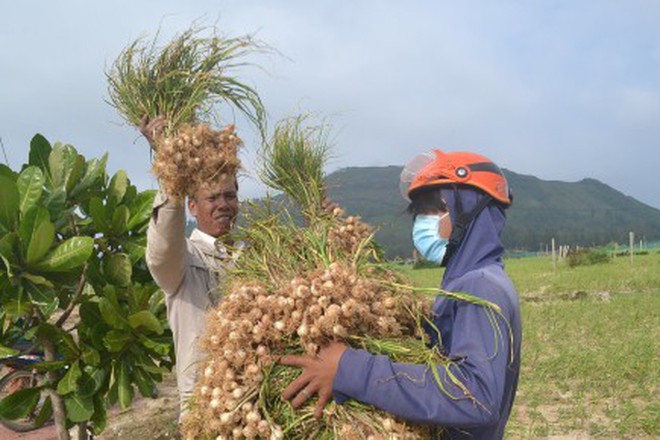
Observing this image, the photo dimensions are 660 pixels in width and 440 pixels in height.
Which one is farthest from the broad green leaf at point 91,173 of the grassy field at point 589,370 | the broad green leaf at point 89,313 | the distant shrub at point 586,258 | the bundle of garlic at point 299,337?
the distant shrub at point 586,258

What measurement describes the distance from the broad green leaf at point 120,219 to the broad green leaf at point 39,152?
582 mm

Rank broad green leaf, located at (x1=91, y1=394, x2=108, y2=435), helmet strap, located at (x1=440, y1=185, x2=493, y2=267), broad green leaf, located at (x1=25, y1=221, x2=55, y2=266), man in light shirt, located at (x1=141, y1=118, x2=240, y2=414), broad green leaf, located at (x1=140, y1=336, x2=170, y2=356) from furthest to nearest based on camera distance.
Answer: broad green leaf, located at (x1=91, y1=394, x2=108, y2=435) → broad green leaf, located at (x1=140, y1=336, x2=170, y2=356) → broad green leaf, located at (x1=25, y1=221, x2=55, y2=266) → man in light shirt, located at (x1=141, y1=118, x2=240, y2=414) → helmet strap, located at (x1=440, y1=185, x2=493, y2=267)

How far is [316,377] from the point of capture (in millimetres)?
1786

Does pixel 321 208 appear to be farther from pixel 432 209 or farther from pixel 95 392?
pixel 95 392

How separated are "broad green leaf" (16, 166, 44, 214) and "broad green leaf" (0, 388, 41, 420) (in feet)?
3.73

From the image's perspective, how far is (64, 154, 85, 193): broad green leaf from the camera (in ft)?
12.4

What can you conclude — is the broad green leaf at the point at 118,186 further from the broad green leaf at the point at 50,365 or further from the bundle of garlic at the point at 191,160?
the bundle of garlic at the point at 191,160

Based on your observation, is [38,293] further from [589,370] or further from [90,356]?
[589,370]

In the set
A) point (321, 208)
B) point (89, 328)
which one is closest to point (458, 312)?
point (321, 208)

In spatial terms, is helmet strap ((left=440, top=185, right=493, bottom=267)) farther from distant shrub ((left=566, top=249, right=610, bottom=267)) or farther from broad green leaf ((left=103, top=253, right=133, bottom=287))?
distant shrub ((left=566, top=249, right=610, bottom=267))

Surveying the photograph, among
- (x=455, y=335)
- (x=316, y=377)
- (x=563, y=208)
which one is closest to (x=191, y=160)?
(x=316, y=377)

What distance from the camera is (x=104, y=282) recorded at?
3746mm

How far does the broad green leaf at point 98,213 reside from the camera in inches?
141

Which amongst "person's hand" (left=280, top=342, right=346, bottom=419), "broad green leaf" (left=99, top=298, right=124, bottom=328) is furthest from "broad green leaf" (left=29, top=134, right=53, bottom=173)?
"person's hand" (left=280, top=342, right=346, bottom=419)
